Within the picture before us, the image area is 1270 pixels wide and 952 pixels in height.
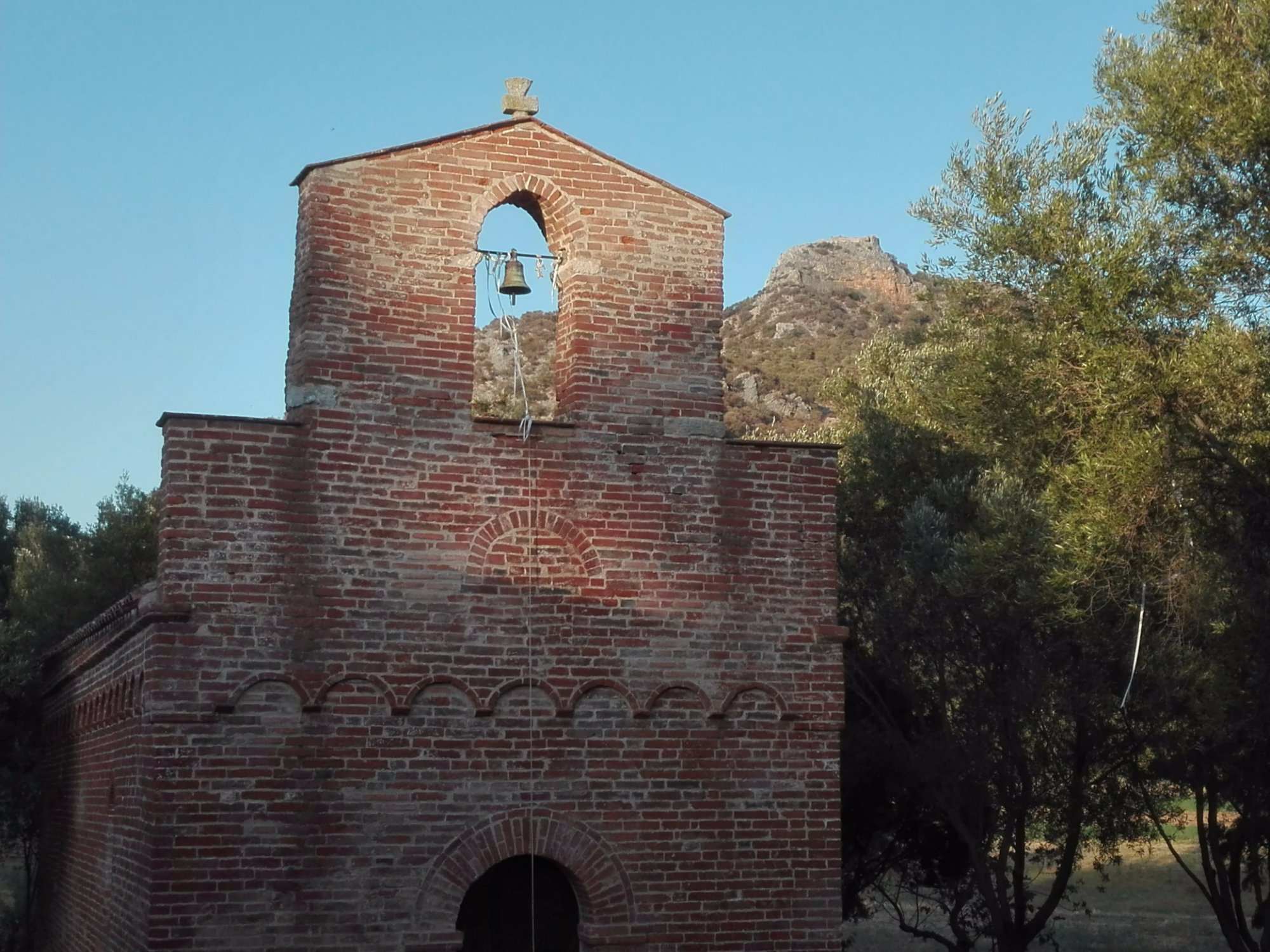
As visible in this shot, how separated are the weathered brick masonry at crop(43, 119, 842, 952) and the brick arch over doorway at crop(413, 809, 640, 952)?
20 millimetres

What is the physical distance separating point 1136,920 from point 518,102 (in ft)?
66.3

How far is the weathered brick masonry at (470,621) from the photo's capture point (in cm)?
860

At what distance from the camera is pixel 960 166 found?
13.6 meters

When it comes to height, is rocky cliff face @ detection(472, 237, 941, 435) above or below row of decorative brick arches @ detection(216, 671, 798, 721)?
above

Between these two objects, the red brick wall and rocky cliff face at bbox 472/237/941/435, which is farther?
rocky cliff face at bbox 472/237/941/435

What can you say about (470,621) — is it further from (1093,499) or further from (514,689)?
(1093,499)

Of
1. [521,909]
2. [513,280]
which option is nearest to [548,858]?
[521,909]

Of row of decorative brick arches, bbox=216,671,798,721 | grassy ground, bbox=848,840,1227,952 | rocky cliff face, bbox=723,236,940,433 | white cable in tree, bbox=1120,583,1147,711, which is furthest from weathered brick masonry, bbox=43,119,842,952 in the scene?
rocky cliff face, bbox=723,236,940,433

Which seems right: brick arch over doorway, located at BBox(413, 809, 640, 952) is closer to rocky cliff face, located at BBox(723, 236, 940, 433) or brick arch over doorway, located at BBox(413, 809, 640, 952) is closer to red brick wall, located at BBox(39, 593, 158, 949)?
red brick wall, located at BBox(39, 593, 158, 949)

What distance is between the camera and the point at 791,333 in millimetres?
51938

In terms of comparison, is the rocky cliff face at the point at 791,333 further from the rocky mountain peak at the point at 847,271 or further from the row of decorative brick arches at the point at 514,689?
the row of decorative brick arches at the point at 514,689

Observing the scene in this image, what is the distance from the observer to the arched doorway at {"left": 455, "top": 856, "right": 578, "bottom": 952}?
A: 9328mm

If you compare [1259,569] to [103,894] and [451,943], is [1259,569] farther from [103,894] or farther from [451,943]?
[103,894]

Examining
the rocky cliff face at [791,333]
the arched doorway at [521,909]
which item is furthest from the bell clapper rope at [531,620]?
the rocky cliff face at [791,333]
